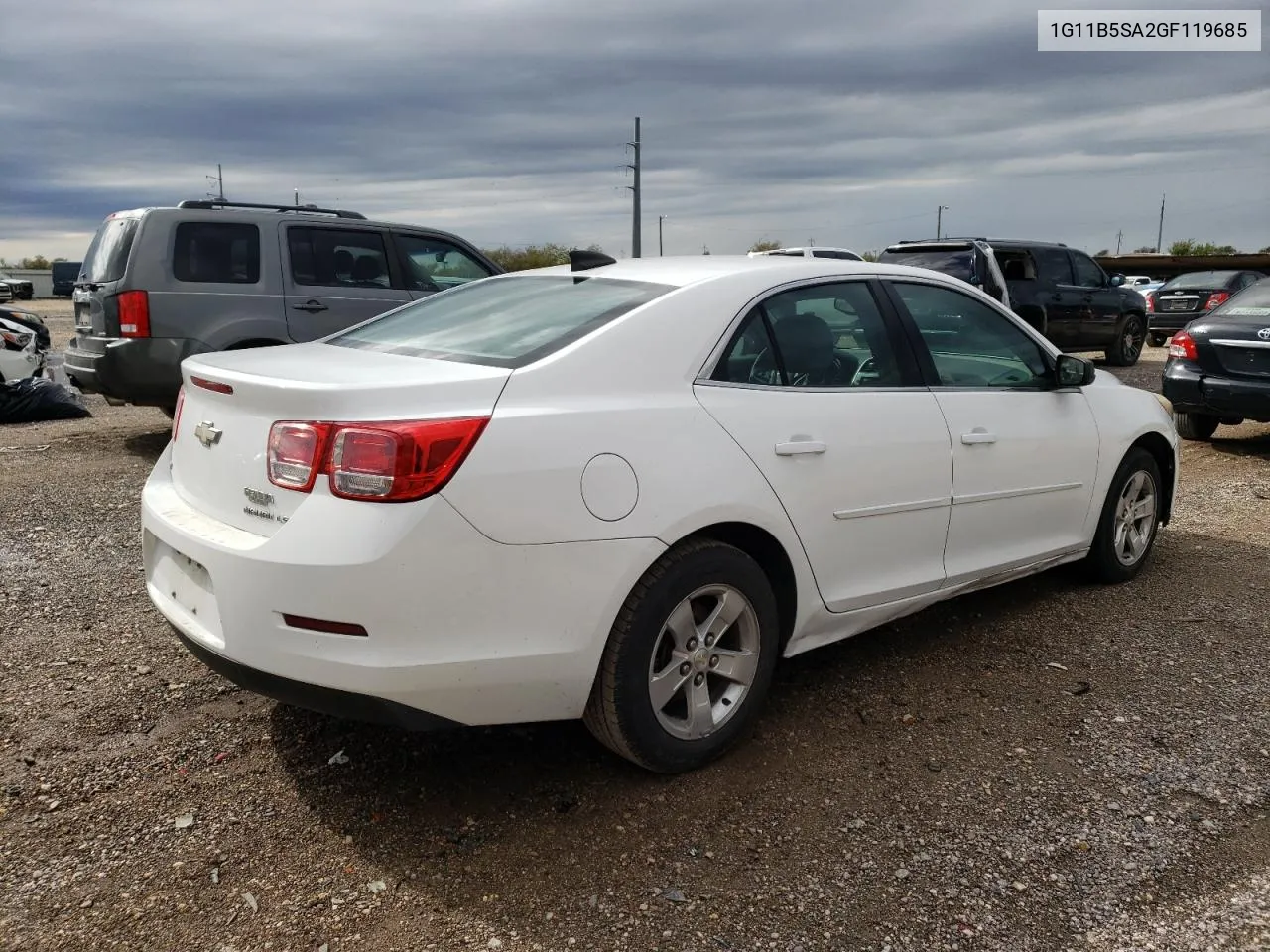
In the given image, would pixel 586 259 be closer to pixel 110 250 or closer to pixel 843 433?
pixel 843 433

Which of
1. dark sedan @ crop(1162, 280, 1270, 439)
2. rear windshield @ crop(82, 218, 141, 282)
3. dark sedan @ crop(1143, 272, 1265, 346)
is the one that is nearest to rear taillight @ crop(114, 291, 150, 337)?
rear windshield @ crop(82, 218, 141, 282)

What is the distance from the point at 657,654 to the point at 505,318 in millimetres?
1238

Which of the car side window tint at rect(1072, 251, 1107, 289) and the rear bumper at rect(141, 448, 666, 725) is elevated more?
the car side window tint at rect(1072, 251, 1107, 289)

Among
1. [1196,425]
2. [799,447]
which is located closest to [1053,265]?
[1196,425]

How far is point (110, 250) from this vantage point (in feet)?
26.8

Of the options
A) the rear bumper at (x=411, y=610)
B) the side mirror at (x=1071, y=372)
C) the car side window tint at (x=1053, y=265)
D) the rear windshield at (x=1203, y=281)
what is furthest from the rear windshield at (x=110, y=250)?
the rear windshield at (x=1203, y=281)

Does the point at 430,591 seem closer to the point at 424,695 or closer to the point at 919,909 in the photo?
the point at 424,695

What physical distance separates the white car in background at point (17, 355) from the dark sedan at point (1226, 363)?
11.1m

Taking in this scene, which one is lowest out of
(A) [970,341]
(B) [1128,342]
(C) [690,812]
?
(C) [690,812]

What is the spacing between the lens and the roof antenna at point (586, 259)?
4016 millimetres

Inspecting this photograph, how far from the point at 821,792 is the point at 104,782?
2.14 m

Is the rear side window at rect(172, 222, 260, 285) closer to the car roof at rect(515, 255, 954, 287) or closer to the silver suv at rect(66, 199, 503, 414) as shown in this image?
the silver suv at rect(66, 199, 503, 414)

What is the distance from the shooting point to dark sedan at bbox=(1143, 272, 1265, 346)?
1905 centimetres

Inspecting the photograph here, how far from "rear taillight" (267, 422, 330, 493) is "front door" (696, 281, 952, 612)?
3.69 ft
